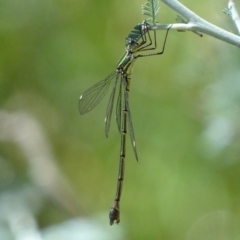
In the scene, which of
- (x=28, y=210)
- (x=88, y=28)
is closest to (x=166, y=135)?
(x=88, y=28)

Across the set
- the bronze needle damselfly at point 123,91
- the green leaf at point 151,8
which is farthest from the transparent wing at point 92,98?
the green leaf at point 151,8

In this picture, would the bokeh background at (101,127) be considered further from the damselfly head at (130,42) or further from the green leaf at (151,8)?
the green leaf at (151,8)

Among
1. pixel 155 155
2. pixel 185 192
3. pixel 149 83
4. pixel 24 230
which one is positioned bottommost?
pixel 24 230

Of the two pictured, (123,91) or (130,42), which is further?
(123,91)

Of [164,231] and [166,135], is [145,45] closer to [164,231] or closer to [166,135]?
[166,135]

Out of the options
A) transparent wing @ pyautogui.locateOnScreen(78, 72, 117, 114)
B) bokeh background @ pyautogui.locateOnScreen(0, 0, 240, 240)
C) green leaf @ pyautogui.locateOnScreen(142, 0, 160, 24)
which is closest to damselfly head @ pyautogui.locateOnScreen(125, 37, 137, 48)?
green leaf @ pyautogui.locateOnScreen(142, 0, 160, 24)

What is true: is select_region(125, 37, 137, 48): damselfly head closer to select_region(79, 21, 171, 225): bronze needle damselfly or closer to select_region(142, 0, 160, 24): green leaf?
select_region(79, 21, 171, 225): bronze needle damselfly

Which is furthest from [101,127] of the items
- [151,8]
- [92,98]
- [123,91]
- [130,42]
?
[151,8]

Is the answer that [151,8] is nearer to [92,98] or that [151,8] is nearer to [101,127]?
[92,98]
